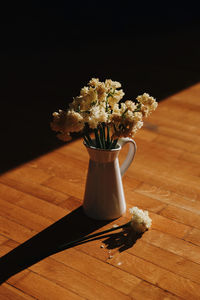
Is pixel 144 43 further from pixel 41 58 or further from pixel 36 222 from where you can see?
pixel 36 222

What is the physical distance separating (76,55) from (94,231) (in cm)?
251

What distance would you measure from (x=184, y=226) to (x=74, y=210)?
1.34 feet

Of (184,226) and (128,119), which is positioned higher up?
(128,119)

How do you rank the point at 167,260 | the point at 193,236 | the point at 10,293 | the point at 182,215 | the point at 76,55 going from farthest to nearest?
the point at 76,55 → the point at 182,215 → the point at 193,236 → the point at 167,260 → the point at 10,293

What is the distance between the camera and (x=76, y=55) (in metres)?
3.88

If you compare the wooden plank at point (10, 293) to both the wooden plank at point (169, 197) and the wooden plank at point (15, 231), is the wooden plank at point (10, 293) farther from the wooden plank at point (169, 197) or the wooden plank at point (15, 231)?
the wooden plank at point (169, 197)

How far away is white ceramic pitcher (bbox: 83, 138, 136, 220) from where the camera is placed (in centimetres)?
158

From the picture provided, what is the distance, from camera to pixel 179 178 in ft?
6.49

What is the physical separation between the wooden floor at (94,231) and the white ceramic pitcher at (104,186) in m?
0.04

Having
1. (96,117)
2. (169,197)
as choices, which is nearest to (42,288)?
(96,117)

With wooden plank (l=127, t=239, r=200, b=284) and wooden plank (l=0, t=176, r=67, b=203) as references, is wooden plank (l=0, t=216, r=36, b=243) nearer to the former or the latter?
wooden plank (l=0, t=176, r=67, b=203)

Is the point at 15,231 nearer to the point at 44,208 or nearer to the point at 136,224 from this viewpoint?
the point at 44,208

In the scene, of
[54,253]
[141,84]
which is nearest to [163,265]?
[54,253]

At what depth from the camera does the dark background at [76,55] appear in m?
2.57
